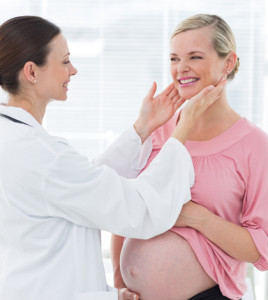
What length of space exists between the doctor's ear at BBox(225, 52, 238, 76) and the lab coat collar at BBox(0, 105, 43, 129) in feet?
2.20

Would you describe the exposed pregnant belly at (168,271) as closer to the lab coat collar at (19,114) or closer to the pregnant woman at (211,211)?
the pregnant woman at (211,211)

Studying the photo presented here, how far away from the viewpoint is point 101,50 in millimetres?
3848

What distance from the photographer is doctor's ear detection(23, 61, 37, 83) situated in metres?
1.40

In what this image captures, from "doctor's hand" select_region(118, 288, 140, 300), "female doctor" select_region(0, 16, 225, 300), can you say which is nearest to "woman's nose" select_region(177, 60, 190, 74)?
"female doctor" select_region(0, 16, 225, 300)

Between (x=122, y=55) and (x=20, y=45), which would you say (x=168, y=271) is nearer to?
(x=20, y=45)

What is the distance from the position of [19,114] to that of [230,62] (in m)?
0.73

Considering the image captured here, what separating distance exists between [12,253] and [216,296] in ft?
2.05

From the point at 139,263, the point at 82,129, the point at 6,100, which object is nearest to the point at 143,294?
the point at 139,263

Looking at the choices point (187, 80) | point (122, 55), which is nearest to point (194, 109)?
point (187, 80)

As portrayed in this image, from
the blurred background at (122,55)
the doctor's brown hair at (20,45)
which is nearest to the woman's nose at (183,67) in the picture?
the doctor's brown hair at (20,45)

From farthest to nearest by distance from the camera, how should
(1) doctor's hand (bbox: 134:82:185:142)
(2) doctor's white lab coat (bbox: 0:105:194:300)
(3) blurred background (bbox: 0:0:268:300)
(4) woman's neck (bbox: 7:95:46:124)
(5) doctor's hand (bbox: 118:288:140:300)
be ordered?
(3) blurred background (bbox: 0:0:268:300) < (1) doctor's hand (bbox: 134:82:185:142) < (5) doctor's hand (bbox: 118:288:140:300) < (4) woman's neck (bbox: 7:95:46:124) < (2) doctor's white lab coat (bbox: 0:105:194:300)

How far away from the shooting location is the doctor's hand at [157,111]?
5.59 feet

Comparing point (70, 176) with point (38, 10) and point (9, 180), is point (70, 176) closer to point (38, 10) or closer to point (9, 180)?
point (9, 180)

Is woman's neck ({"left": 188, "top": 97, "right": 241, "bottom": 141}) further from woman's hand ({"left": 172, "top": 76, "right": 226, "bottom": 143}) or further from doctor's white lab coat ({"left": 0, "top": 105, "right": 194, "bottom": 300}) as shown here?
doctor's white lab coat ({"left": 0, "top": 105, "right": 194, "bottom": 300})
